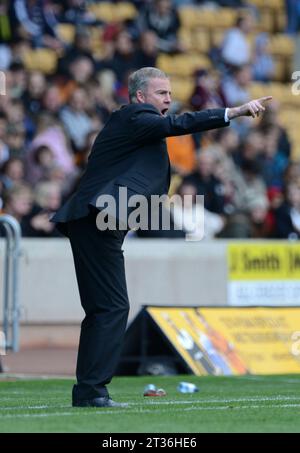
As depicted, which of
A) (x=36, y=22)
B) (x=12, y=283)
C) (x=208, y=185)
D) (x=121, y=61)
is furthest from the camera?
(x=121, y=61)

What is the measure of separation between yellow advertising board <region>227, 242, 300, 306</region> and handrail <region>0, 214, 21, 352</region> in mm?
3792

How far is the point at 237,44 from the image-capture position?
23875 millimetres

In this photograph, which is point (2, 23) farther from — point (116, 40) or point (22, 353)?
point (22, 353)

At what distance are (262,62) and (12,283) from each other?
39.0 feet

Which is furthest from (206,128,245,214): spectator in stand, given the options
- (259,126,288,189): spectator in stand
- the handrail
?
the handrail

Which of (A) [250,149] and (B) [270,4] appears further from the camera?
(B) [270,4]

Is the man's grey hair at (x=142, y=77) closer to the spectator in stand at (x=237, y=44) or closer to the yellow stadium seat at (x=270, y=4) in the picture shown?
the spectator in stand at (x=237, y=44)

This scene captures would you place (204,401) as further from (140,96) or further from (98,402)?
(140,96)

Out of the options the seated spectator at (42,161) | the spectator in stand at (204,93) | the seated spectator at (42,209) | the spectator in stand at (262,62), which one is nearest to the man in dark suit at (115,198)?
the seated spectator at (42,209)

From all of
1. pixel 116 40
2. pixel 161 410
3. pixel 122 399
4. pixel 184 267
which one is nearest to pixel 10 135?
pixel 184 267

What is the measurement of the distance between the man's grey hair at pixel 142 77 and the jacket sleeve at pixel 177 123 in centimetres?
23

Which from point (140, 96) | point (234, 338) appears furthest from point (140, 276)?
point (140, 96)

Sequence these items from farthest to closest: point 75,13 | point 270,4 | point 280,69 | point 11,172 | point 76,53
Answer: point 270,4, point 280,69, point 75,13, point 76,53, point 11,172

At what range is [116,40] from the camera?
67.7ft
